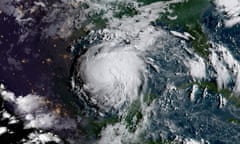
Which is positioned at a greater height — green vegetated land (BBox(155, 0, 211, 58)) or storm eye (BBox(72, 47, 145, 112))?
green vegetated land (BBox(155, 0, 211, 58))

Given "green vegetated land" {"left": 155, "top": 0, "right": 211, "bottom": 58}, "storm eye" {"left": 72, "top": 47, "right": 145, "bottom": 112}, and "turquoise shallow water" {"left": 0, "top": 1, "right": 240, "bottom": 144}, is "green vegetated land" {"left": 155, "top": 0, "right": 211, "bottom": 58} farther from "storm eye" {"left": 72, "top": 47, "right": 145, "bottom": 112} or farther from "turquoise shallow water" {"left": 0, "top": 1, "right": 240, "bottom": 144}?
"storm eye" {"left": 72, "top": 47, "right": 145, "bottom": 112}

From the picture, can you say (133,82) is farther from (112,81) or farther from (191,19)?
(191,19)

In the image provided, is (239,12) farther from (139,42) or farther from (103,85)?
(103,85)

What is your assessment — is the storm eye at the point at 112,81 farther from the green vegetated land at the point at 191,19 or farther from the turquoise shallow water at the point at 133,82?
the green vegetated land at the point at 191,19

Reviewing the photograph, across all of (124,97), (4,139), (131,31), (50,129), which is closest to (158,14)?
(131,31)

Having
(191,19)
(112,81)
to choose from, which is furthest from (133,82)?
(191,19)

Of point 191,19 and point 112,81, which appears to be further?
point 191,19

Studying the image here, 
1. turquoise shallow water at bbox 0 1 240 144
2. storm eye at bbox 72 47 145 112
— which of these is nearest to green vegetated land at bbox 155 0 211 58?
turquoise shallow water at bbox 0 1 240 144

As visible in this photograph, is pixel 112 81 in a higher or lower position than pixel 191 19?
lower
